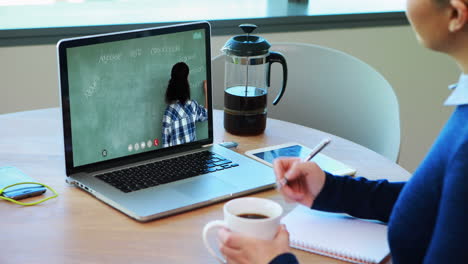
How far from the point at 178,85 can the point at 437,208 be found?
2.26 feet

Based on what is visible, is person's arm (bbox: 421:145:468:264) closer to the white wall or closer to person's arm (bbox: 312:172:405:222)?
person's arm (bbox: 312:172:405:222)

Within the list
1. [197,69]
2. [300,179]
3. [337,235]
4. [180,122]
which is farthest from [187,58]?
[337,235]

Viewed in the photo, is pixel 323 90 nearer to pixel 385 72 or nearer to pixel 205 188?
pixel 205 188

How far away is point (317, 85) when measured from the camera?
1993 millimetres

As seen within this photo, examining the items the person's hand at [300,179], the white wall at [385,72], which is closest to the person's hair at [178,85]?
the person's hand at [300,179]

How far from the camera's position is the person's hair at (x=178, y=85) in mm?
1452

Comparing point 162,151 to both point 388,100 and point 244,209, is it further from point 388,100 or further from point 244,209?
point 388,100

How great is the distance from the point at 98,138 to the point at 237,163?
30 centimetres

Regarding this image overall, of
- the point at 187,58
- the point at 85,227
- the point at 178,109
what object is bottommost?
the point at 85,227

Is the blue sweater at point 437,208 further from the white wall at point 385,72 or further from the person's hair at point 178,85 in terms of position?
the white wall at point 385,72

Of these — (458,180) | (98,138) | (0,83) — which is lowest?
(0,83)

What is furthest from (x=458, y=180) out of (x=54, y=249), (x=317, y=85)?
(x=317, y=85)

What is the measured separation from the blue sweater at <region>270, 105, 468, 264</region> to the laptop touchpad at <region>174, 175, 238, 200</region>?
0.35 metres

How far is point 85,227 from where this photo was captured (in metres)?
1.18
